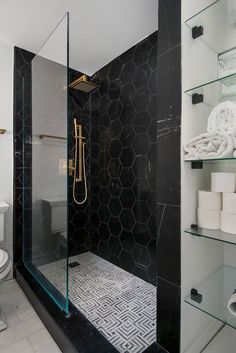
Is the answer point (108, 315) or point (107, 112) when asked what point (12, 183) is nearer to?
point (107, 112)

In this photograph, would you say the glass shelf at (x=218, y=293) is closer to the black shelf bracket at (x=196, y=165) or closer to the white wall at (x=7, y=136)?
the black shelf bracket at (x=196, y=165)

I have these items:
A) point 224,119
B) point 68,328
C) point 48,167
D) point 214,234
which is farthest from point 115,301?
point 224,119

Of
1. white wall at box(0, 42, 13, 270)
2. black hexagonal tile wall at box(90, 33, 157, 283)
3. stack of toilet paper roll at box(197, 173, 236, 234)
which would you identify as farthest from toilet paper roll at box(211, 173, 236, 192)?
white wall at box(0, 42, 13, 270)

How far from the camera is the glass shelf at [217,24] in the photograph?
0.97 meters

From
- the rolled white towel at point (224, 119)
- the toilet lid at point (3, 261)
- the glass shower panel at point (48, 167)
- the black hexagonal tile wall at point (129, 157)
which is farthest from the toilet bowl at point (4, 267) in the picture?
the rolled white towel at point (224, 119)

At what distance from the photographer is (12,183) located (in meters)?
1.93

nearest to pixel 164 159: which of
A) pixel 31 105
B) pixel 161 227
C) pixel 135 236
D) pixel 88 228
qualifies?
pixel 161 227

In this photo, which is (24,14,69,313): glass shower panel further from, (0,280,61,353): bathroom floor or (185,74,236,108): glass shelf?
(185,74,236,108): glass shelf

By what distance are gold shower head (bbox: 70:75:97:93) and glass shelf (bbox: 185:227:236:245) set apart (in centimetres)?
189

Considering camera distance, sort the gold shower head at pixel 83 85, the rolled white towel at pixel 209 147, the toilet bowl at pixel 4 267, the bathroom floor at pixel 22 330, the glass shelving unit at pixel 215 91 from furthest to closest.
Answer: the gold shower head at pixel 83 85 < the toilet bowl at pixel 4 267 < the bathroom floor at pixel 22 330 < the glass shelving unit at pixel 215 91 < the rolled white towel at pixel 209 147

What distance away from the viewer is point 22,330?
1311 mm

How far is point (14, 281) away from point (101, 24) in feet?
7.91

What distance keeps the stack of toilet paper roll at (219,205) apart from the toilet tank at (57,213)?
84 cm

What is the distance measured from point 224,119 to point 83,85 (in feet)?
5.90
